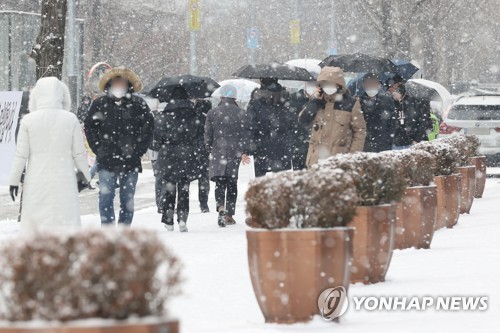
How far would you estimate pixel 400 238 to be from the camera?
42.0ft

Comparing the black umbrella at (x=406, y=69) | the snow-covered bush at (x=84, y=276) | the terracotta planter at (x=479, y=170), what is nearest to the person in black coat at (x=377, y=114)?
the terracotta planter at (x=479, y=170)

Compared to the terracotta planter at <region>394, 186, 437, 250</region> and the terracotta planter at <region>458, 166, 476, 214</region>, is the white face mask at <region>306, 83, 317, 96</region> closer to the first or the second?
the terracotta planter at <region>458, 166, 476, 214</region>

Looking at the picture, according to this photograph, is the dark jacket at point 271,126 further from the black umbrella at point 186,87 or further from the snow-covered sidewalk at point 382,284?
the snow-covered sidewalk at point 382,284

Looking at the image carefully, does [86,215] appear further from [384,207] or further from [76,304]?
[76,304]

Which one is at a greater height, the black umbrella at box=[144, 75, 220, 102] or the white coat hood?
the white coat hood

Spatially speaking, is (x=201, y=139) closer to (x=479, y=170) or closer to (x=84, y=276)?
(x=479, y=170)

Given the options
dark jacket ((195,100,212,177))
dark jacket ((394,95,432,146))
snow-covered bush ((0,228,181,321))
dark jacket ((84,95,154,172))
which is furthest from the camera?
dark jacket ((394,95,432,146))

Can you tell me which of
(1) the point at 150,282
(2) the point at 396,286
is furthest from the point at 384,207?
(1) the point at 150,282

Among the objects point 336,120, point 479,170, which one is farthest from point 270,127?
point 479,170

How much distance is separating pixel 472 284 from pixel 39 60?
10.6m

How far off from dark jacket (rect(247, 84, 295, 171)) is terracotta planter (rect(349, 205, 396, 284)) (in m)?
7.46

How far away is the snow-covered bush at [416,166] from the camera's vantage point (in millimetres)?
13188

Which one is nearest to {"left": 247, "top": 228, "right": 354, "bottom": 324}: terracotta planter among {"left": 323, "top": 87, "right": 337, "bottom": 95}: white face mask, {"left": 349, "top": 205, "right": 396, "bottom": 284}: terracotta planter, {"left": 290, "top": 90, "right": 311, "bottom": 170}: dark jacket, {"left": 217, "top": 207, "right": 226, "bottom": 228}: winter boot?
{"left": 349, "top": 205, "right": 396, "bottom": 284}: terracotta planter

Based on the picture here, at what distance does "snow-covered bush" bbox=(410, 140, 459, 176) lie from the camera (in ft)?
51.1
